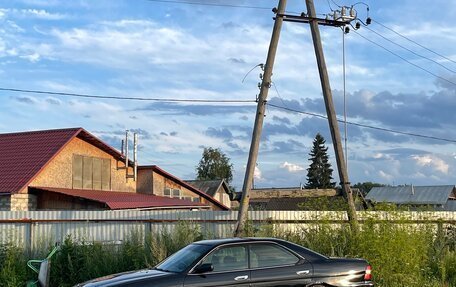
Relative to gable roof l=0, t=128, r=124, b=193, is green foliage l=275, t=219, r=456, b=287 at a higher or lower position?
lower

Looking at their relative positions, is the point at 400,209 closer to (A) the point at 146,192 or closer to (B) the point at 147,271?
(B) the point at 147,271

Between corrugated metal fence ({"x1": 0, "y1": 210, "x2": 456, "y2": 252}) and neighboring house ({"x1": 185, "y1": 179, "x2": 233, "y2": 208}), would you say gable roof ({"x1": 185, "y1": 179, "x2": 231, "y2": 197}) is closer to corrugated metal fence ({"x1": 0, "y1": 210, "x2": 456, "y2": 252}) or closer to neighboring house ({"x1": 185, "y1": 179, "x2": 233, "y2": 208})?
neighboring house ({"x1": 185, "y1": 179, "x2": 233, "y2": 208})

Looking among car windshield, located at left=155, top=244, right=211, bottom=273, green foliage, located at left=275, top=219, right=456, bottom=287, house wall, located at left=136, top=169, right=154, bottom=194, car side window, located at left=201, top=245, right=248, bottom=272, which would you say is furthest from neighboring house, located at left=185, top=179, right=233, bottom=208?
car side window, located at left=201, top=245, right=248, bottom=272

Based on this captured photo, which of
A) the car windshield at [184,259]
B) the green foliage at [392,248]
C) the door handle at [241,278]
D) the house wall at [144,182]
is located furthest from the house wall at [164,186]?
the door handle at [241,278]

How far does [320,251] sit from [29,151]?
81.1ft

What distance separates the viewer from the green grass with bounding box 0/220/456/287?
1325 centimetres

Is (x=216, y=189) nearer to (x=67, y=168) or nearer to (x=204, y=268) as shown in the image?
(x=67, y=168)

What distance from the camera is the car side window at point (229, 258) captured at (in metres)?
9.68

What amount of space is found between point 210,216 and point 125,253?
8.23 metres

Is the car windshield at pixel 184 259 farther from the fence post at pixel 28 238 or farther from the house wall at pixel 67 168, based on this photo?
the house wall at pixel 67 168

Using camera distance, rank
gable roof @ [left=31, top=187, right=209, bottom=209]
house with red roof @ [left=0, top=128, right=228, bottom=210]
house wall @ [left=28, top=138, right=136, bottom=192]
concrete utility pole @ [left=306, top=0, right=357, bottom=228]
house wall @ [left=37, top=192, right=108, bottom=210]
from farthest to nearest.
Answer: house wall @ [left=28, top=138, right=136, bottom=192], house wall @ [left=37, top=192, right=108, bottom=210], house with red roof @ [left=0, top=128, right=228, bottom=210], gable roof @ [left=31, top=187, right=209, bottom=209], concrete utility pole @ [left=306, top=0, right=357, bottom=228]

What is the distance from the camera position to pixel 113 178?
130 ft

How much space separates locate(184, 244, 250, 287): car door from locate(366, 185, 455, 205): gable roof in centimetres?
6471

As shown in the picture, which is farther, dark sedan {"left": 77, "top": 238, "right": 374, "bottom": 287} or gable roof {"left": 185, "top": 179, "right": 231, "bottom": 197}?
gable roof {"left": 185, "top": 179, "right": 231, "bottom": 197}
